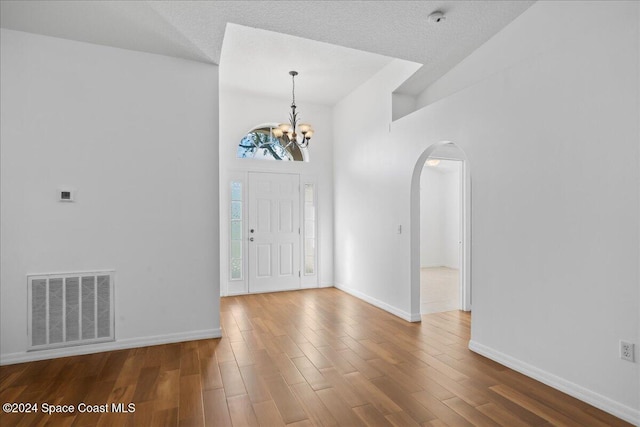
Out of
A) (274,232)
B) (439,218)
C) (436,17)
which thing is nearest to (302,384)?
(436,17)

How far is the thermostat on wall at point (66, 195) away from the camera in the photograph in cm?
329

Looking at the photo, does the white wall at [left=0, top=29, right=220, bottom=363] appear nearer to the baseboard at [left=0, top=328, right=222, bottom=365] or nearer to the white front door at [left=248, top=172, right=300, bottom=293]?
the baseboard at [left=0, top=328, right=222, bottom=365]

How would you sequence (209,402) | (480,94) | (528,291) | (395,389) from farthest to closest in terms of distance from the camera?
1. (480,94)
2. (528,291)
3. (395,389)
4. (209,402)

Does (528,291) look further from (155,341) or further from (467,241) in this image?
(155,341)

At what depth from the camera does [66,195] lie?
3312mm

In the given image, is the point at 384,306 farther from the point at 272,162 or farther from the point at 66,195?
the point at 66,195

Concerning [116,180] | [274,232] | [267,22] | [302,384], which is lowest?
[302,384]

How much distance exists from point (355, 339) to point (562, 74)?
2943 millimetres

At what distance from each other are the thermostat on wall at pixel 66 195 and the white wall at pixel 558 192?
3.68 metres

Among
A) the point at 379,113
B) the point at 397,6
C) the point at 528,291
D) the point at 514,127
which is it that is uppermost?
the point at 397,6

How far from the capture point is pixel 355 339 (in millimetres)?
3688

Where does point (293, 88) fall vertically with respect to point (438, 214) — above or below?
above

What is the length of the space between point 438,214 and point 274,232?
5.22m

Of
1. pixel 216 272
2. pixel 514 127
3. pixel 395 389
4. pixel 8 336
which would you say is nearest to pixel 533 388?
pixel 395 389
